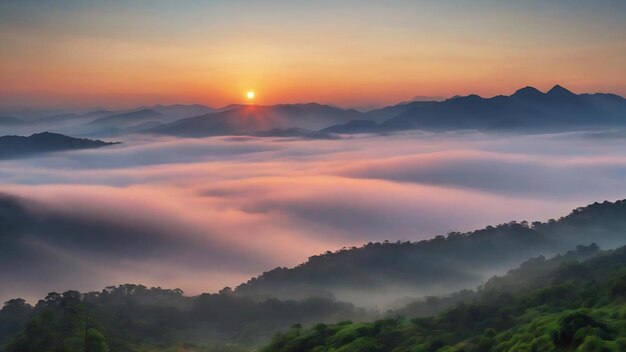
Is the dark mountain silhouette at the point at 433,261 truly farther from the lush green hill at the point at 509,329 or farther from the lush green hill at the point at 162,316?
the lush green hill at the point at 509,329

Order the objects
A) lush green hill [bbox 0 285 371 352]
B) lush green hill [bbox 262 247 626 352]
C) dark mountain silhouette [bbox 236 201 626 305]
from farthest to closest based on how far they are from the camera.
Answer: dark mountain silhouette [bbox 236 201 626 305], lush green hill [bbox 0 285 371 352], lush green hill [bbox 262 247 626 352]

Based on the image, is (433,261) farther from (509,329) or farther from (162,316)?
(509,329)

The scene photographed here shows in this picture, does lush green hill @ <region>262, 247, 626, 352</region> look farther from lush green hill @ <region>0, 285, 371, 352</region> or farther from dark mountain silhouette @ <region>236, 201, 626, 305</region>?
dark mountain silhouette @ <region>236, 201, 626, 305</region>

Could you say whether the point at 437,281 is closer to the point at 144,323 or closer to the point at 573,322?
the point at 144,323

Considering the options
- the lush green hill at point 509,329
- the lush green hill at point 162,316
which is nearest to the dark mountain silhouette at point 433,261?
the lush green hill at point 162,316

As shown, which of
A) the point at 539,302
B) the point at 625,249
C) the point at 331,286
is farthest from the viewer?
the point at 331,286

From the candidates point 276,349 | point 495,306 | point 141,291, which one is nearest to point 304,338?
point 276,349

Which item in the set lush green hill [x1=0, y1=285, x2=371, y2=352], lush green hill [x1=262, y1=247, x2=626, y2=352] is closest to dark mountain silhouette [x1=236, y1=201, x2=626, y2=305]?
lush green hill [x1=0, y1=285, x2=371, y2=352]
